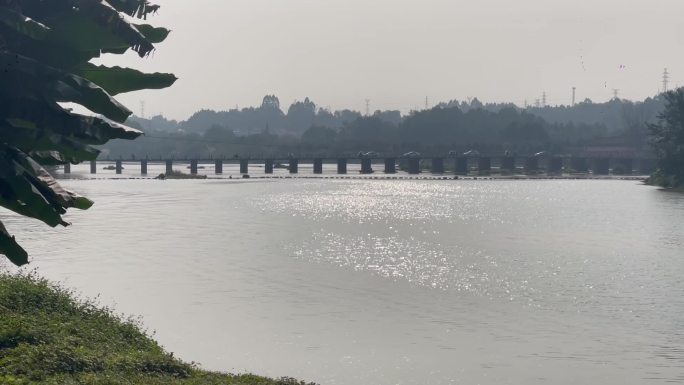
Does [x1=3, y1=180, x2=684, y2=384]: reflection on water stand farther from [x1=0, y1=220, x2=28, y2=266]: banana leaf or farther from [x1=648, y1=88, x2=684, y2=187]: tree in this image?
[x1=648, y1=88, x2=684, y2=187]: tree

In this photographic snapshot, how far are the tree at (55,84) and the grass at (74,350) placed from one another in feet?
37.0

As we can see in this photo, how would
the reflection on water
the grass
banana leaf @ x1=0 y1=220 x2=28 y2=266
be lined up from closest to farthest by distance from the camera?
banana leaf @ x1=0 y1=220 x2=28 y2=266 < the grass < the reflection on water

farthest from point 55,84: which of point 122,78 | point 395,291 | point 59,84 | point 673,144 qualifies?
point 673,144

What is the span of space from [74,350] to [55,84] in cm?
1808

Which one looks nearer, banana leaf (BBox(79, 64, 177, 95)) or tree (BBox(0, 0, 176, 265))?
tree (BBox(0, 0, 176, 265))

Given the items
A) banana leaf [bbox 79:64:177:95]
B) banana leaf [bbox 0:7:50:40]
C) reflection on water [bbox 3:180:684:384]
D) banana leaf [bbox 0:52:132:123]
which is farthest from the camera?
reflection on water [bbox 3:180:684:384]

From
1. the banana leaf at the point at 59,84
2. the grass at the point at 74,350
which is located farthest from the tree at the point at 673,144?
the banana leaf at the point at 59,84

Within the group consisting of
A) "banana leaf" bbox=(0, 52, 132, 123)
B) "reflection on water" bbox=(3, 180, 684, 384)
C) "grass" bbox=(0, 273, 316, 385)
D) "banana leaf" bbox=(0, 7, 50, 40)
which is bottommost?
"reflection on water" bbox=(3, 180, 684, 384)

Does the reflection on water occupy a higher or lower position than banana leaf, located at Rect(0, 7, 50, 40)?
lower

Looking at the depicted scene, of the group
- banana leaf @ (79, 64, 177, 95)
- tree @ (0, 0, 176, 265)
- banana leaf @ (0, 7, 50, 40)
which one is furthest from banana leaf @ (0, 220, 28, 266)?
banana leaf @ (0, 7, 50, 40)

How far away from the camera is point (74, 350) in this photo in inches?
1165

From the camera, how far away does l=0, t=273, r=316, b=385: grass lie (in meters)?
26.9

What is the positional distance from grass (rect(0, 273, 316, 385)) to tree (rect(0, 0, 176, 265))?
1128 centimetres

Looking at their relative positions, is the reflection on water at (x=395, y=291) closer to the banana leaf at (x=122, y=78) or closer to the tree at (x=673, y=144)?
the banana leaf at (x=122, y=78)
